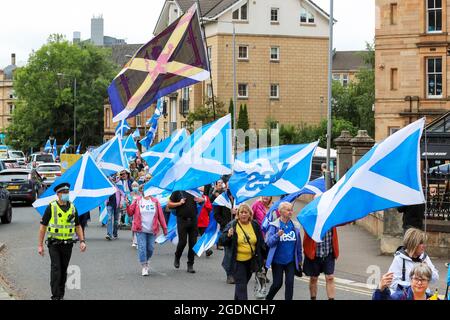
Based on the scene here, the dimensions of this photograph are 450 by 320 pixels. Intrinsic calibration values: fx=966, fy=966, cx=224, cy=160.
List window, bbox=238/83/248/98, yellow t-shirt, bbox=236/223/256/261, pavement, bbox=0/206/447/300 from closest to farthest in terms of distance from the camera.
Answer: yellow t-shirt, bbox=236/223/256/261 → pavement, bbox=0/206/447/300 → window, bbox=238/83/248/98

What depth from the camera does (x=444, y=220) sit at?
18.8 m

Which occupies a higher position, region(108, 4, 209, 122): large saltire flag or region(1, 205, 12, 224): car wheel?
region(108, 4, 209, 122): large saltire flag

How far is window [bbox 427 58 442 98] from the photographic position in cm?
4328

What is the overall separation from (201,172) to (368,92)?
61.4 metres

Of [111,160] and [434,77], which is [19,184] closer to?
[111,160]

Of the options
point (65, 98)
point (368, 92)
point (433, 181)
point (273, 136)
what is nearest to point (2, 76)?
point (65, 98)

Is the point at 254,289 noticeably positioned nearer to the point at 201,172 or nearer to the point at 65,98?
the point at 201,172

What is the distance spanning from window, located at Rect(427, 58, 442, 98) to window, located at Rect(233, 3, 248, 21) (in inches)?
1070

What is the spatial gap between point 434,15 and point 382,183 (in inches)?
1352

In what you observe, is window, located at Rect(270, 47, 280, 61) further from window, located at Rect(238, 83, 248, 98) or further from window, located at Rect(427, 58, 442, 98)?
window, located at Rect(427, 58, 442, 98)

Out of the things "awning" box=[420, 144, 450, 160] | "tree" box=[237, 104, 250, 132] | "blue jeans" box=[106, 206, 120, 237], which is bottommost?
"blue jeans" box=[106, 206, 120, 237]

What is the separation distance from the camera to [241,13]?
69.3m

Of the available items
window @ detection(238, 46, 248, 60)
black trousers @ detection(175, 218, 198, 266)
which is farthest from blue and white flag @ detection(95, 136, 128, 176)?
window @ detection(238, 46, 248, 60)

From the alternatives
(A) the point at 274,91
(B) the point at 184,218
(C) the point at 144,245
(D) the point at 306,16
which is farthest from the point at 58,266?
(D) the point at 306,16
